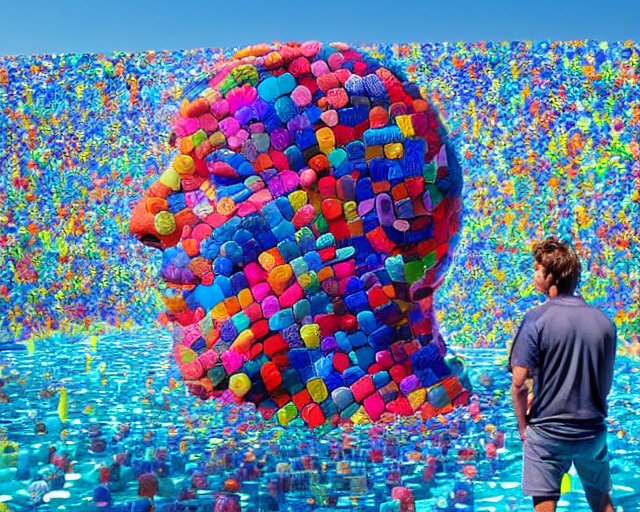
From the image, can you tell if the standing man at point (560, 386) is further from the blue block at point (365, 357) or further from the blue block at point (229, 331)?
the blue block at point (229, 331)

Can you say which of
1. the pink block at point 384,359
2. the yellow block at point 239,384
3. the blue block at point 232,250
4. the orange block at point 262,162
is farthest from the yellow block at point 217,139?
the pink block at point 384,359

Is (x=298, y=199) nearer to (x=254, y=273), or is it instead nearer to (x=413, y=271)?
(x=254, y=273)

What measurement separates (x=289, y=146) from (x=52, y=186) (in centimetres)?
245

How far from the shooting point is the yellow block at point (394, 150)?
118 inches

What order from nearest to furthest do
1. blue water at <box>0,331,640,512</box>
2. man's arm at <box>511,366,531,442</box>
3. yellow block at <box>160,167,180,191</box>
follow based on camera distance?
man's arm at <box>511,366,531,442</box> → blue water at <box>0,331,640,512</box> → yellow block at <box>160,167,180,191</box>

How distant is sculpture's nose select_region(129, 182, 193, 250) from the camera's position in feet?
9.99

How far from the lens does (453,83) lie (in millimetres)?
4750

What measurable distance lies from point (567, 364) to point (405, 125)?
132 centimetres

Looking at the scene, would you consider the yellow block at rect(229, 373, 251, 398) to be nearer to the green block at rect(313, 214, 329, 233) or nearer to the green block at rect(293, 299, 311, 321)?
the green block at rect(293, 299, 311, 321)

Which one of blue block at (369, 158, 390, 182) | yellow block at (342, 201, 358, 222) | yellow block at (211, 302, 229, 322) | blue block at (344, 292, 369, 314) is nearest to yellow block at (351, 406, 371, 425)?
blue block at (344, 292, 369, 314)

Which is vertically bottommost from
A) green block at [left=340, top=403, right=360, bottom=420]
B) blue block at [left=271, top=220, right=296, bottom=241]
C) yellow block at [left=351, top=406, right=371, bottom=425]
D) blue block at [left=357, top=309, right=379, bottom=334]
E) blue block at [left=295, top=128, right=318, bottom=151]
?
yellow block at [left=351, top=406, right=371, bottom=425]

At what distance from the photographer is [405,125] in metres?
3.01

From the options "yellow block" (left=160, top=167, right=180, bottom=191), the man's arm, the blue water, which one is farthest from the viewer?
"yellow block" (left=160, top=167, right=180, bottom=191)

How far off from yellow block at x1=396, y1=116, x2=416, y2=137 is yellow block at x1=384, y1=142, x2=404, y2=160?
0.15 feet
